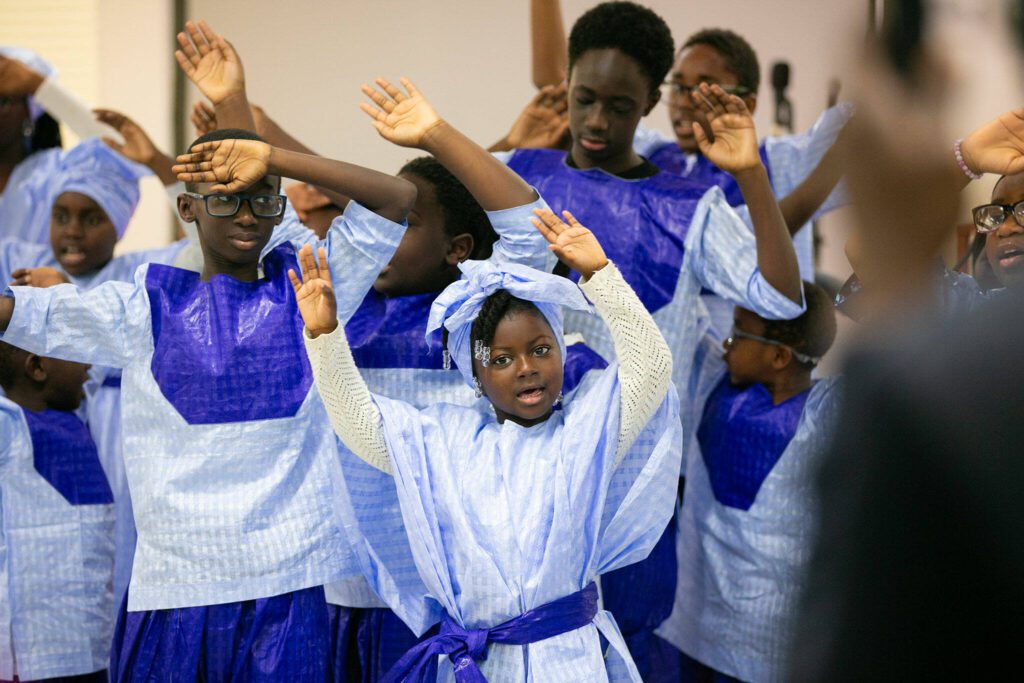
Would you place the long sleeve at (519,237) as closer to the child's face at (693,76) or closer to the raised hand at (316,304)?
the raised hand at (316,304)

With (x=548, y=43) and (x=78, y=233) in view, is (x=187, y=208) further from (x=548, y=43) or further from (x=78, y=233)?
(x=548, y=43)

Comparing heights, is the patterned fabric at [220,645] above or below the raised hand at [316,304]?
below

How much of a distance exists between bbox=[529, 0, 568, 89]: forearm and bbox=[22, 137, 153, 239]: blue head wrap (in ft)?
3.89

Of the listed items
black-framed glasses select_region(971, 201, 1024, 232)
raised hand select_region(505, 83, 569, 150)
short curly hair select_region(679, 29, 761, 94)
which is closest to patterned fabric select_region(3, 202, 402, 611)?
raised hand select_region(505, 83, 569, 150)

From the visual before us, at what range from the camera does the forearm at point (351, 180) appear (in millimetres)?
2486

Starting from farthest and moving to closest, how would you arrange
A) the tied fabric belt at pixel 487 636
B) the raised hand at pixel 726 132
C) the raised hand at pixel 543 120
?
the raised hand at pixel 543 120 < the raised hand at pixel 726 132 < the tied fabric belt at pixel 487 636

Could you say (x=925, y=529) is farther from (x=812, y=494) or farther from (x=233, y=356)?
(x=233, y=356)

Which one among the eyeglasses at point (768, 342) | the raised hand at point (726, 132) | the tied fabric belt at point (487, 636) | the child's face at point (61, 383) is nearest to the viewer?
the tied fabric belt at point (487, 636)

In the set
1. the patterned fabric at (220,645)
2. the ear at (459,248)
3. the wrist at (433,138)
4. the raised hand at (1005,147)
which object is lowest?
the patterned fabric at (220,645)

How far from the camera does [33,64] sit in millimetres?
3963

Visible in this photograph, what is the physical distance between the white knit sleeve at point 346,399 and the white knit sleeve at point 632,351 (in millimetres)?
453

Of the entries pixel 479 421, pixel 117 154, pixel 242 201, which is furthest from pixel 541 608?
pixel 117 154

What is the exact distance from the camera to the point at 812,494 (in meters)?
1.04

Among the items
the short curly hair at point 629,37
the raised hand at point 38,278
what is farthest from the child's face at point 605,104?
the raised hand at point 38,278
